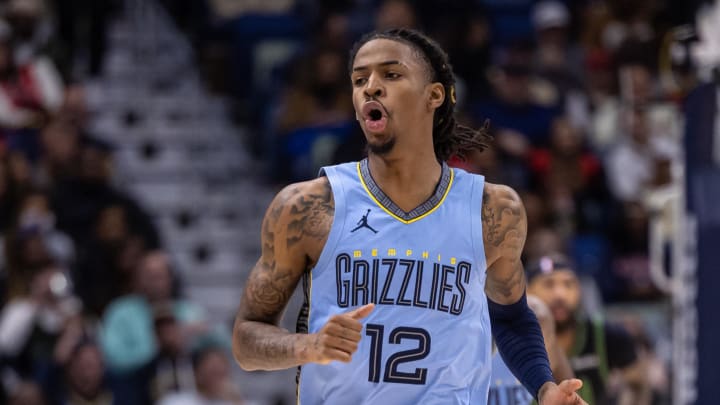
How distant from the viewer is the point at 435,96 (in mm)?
4332

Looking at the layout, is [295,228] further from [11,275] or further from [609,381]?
[11,275]

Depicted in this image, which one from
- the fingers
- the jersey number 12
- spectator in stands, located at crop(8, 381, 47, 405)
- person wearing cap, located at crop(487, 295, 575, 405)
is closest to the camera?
the fingers

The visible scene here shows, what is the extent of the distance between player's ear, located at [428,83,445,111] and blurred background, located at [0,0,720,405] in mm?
2961

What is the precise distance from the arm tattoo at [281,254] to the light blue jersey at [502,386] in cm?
174

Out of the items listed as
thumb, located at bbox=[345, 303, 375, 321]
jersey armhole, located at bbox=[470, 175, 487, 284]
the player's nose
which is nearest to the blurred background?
jersey armhole, located at bbox=[470, 175, 487, 284]

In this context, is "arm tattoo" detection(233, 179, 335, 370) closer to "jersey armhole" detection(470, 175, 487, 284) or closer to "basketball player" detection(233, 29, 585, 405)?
"basketball player" detection(233, 29, 585, 405)

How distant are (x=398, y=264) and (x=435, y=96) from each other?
2.16 ft

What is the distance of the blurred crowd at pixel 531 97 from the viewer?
11.0 meters

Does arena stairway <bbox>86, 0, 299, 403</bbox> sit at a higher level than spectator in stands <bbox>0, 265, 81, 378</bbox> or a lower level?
higher

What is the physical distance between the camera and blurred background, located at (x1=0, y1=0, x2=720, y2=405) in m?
8.10

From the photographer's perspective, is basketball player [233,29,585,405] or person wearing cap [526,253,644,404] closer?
basketball player [233,29,585,405]

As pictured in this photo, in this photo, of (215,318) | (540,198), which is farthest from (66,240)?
(540,198)

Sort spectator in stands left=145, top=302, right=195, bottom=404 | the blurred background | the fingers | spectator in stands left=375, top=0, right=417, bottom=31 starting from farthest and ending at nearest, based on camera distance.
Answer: spectator in stands left=375, top=0, right=417, bottom=31 → spectator in stands left=145, top=302, right=195, bottom=404 → the blurred background → the fingers

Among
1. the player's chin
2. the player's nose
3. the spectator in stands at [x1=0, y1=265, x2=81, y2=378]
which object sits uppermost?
the player's nose
